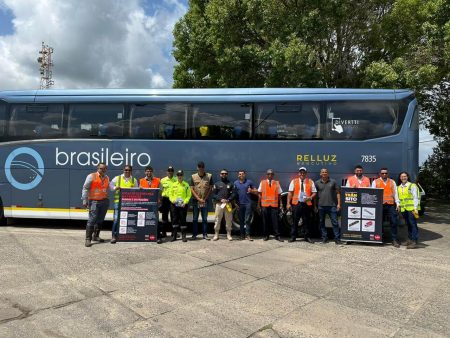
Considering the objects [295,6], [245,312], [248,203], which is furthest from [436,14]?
[245,312]

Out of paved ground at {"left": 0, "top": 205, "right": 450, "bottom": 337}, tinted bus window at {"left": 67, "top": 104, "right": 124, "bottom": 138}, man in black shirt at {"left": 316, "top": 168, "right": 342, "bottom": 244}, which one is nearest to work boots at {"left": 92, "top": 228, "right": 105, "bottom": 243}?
paved ground at {"left": 0, "top": 205, "right": 450, "bottom": 337}

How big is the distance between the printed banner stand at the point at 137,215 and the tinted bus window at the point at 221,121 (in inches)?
74.0

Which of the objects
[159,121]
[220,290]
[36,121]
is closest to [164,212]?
[159,121]

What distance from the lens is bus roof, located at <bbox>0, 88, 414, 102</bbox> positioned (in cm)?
865

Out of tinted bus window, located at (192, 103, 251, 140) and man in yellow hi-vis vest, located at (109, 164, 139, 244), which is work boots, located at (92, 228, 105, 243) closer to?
man in yellow hi-vis vest, located at (109, 164, 139, 244)

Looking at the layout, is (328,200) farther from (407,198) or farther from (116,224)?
(116,224)

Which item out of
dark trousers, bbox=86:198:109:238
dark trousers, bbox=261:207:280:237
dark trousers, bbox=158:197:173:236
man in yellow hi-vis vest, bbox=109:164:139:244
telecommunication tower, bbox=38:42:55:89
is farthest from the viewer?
telecommunication tower, bbox=38:42:55:89

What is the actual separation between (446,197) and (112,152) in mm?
18833

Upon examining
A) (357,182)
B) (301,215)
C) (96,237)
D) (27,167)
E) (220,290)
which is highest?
(27,167)

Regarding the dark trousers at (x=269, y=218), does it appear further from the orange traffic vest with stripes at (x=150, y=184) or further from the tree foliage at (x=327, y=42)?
the tree foliage at (x=327, y=42)


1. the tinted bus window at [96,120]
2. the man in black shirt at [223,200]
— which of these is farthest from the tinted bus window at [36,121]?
the man in black shirt at [223,200]

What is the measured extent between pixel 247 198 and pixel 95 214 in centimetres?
334

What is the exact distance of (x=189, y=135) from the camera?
9102 mm

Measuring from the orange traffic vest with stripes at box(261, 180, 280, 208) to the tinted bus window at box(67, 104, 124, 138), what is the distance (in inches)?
147
